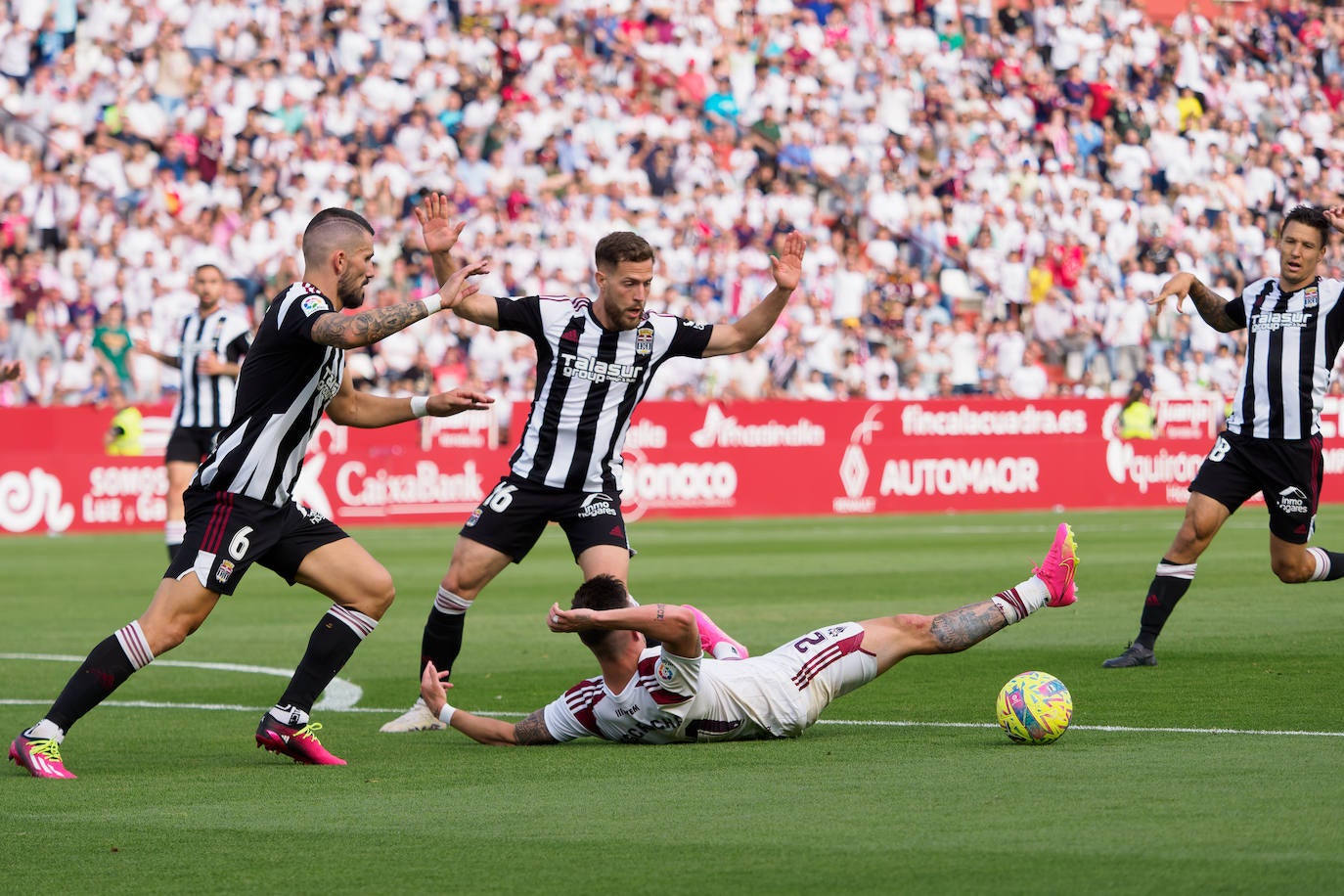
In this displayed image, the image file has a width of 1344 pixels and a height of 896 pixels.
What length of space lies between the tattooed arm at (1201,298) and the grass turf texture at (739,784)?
75.5 inches

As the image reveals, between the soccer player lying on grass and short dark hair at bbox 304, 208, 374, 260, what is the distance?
1746 millimetres

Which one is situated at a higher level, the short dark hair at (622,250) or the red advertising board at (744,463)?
the short dark hair at (622,250)

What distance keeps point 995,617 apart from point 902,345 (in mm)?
22661

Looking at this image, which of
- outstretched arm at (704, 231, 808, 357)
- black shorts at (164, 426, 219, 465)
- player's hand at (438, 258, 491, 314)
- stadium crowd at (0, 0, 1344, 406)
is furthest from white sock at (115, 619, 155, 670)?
stadium crowd at (0, 0, 1344, 406)

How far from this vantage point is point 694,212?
31797mm

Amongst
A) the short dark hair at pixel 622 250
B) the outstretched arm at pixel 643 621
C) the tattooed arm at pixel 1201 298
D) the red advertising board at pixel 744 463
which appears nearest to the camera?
the outstretched arm at pixel 643 621

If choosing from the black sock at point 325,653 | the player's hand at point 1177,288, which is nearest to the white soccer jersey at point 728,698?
the black sock at point 325,653

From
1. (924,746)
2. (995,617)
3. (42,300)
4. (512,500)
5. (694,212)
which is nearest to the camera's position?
(924,746)

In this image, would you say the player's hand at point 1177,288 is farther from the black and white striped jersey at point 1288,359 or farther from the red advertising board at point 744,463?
the red advertising board at point 744,463

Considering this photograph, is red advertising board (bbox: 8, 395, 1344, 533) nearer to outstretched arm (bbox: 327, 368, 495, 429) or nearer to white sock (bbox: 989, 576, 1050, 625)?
outstretched arm (bbox: 327, 368, 495, 429)

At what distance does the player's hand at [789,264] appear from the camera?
964cm

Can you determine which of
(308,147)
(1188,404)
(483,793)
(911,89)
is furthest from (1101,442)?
(483,793)

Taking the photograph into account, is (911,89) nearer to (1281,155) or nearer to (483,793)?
(1281,155)

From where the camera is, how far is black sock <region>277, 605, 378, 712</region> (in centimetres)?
845
